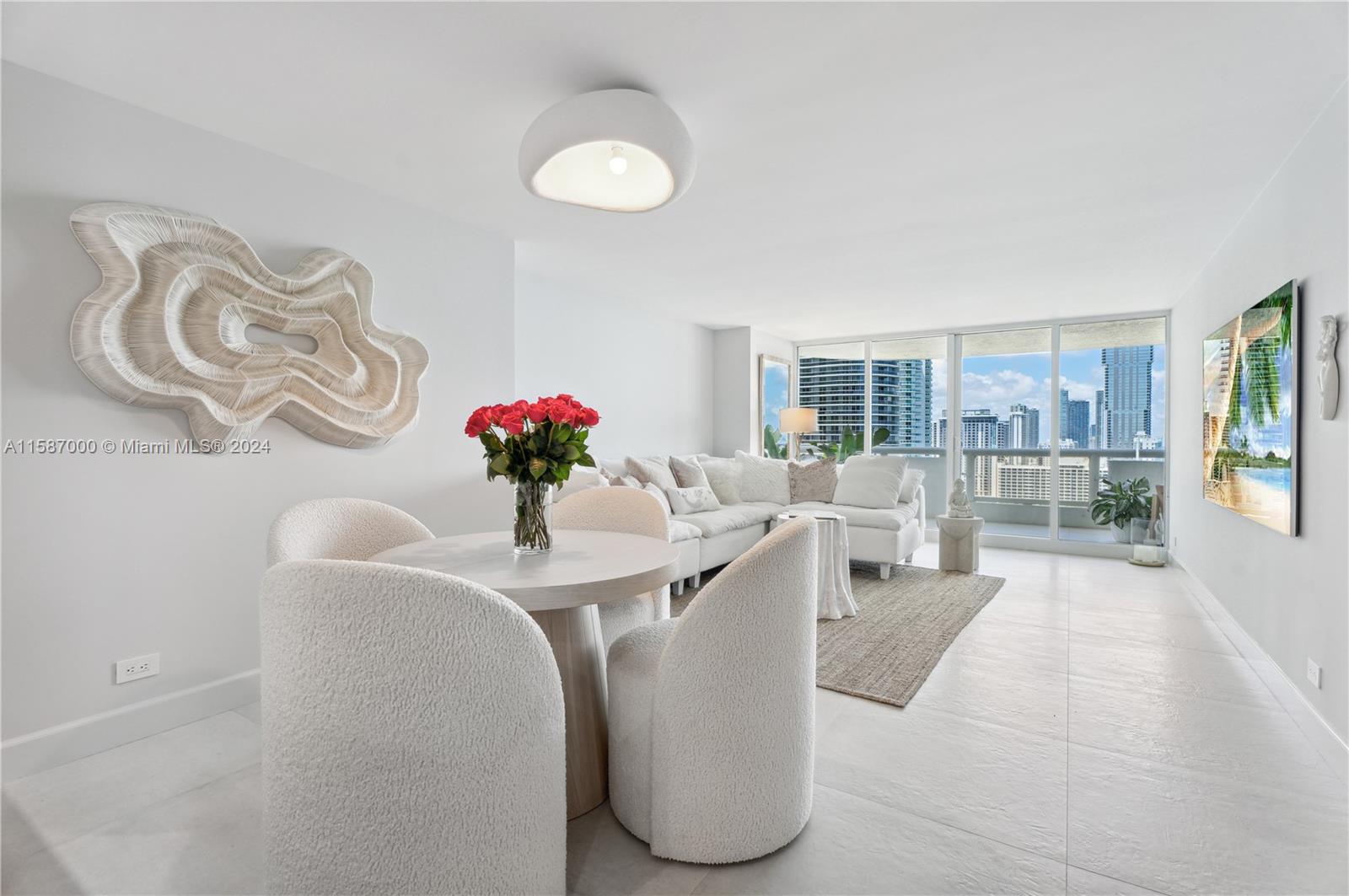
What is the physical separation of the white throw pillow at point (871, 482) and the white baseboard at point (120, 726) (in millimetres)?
4205

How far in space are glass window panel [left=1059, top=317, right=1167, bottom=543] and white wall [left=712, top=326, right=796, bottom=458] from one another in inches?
113

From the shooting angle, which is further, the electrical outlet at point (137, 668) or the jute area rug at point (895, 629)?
the jute area rug at point (895, 629)

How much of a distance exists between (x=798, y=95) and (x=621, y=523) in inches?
64.7

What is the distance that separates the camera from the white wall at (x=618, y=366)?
4.66 m

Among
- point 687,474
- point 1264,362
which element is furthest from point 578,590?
point 687,474

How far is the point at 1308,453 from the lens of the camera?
2375 millimetres

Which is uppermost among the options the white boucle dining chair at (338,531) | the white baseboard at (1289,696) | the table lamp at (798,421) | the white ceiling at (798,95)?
the white ceiling at (798,95)

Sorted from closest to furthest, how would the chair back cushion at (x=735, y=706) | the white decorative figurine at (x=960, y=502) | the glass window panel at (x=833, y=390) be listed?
the chair back cushion at (x=735, y=706) < the white decorative figurine at (x=960, y=502) < the glass window panel at (x=833, y=390)

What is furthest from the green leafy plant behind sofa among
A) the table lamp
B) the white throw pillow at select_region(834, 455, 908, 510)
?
the white throw pillow at select_region(834, 455, 908, 510)

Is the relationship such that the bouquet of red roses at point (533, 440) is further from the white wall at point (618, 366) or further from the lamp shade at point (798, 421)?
the lamp shade at point (798, 421)

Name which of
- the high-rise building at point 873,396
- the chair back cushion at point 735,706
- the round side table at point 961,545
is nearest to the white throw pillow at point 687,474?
the round side table at point 961,545

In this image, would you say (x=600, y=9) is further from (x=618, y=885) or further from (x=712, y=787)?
(x=618, y=885)

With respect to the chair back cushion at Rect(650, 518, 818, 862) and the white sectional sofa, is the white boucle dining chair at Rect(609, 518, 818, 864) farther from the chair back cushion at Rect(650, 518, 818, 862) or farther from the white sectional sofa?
the white sectional sofa

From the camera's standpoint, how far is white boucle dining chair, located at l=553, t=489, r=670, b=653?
2.30 meters
